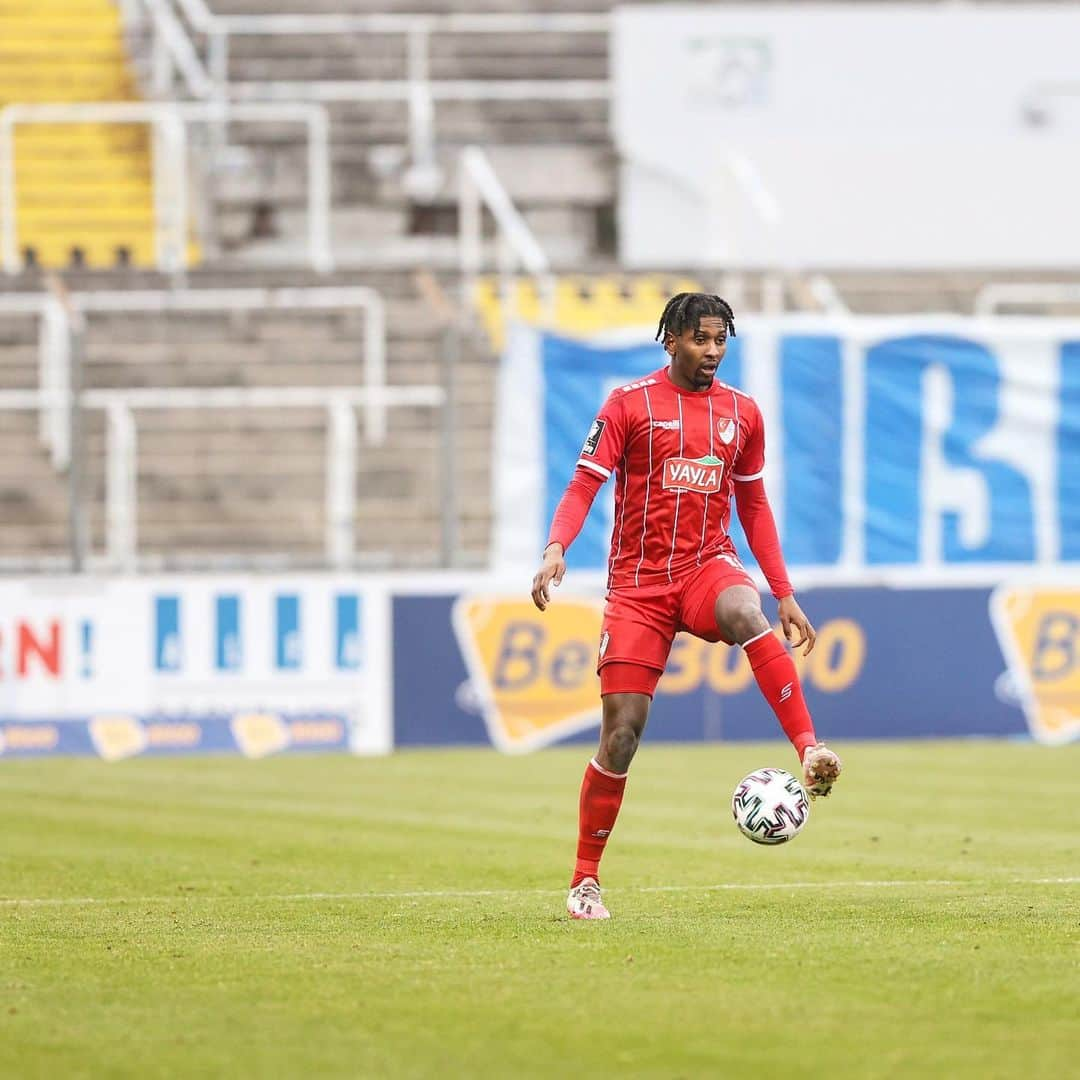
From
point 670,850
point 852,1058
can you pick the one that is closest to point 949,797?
point 670,850

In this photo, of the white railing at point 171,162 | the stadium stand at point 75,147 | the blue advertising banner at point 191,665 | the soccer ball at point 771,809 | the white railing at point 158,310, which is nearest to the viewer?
the soccer ball at point 771,809

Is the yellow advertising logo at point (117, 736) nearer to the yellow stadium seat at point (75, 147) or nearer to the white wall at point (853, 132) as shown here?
the yellow stadium seat at point (75, 147)

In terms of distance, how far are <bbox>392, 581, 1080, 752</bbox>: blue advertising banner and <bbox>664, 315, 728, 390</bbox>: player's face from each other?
9733 mm

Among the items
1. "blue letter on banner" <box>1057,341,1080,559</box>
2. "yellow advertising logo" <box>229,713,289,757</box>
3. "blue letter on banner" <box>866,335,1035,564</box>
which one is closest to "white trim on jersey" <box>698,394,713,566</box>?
"yellow advertising logo" <box>229,713,289,757</box>

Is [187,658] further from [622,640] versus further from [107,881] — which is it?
[622,640]

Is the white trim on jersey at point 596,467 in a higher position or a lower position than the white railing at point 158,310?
lower

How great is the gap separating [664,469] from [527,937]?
191 cm

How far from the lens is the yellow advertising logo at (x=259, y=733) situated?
18.8 metres

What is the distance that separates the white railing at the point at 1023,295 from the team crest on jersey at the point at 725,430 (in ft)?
44.0

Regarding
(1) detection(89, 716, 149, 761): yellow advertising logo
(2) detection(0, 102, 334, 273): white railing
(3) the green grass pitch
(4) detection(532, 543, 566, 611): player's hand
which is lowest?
(3) the green grass pitch

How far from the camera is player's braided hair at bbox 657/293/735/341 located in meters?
9.11

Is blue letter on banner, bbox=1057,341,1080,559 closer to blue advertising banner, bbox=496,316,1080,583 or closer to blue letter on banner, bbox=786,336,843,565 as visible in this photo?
blue advertising banner, bbox=496,316,1080,583

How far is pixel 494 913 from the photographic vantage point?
366 inches

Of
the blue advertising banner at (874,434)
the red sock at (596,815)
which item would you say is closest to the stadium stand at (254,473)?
the blue advertising banner at (874,434)
